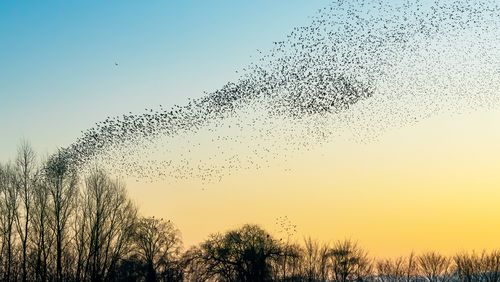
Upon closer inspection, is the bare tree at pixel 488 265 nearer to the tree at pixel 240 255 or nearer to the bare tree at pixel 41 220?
the tree at pixel 240 255

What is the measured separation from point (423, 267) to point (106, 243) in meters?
55.3

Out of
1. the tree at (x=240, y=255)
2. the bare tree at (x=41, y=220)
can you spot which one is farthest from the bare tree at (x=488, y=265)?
the bare tree at (x=41, y=220)

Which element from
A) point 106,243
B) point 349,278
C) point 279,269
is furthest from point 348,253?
point 106,243

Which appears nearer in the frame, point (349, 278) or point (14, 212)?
point (14, 212)

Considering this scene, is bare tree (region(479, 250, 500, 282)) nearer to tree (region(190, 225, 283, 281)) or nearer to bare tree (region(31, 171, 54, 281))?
tree (region(190, 225, 283, 281))

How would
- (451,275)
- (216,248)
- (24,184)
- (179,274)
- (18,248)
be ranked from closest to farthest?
1. (24,184)
2. (18,248)
3. (216,248)
4. (451,275)
5. (179,274)

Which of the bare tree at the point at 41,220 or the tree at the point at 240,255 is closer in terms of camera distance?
the bare tree at the point at 41,220

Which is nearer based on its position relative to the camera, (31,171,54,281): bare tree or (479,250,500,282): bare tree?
(31,171,54,281): bare tree

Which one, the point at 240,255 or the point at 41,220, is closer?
the point at 41,220

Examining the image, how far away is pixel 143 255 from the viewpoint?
103438mm

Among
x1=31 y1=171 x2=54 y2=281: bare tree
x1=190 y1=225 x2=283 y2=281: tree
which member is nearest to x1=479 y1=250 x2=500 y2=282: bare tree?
x1=190 y1=225 x2=283 y2=281: tree

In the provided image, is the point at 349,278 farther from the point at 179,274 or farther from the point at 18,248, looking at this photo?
the point at 18,248

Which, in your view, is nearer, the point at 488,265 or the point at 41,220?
the point at 41,220

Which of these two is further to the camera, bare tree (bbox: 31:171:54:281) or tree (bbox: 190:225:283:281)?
tree (bbox: 190:225:283:281)
